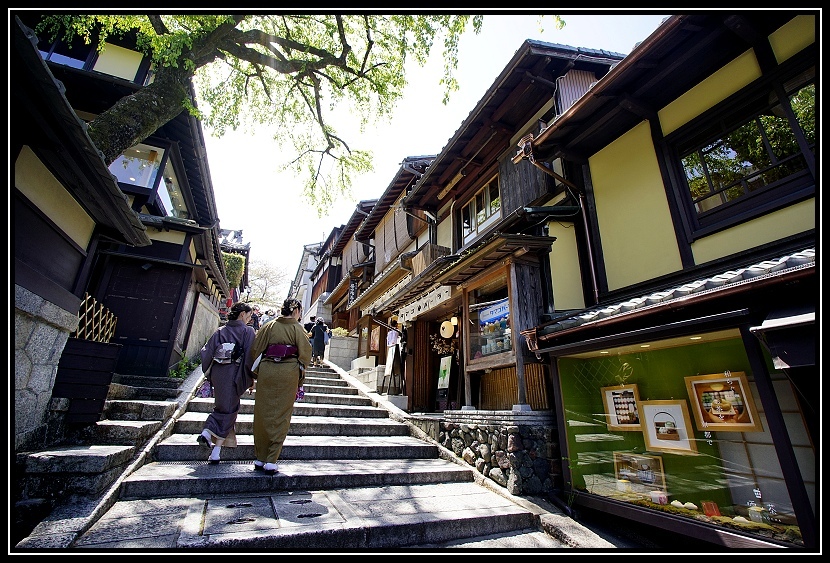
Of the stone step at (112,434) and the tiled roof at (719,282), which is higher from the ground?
the tiled roof at (719,282)

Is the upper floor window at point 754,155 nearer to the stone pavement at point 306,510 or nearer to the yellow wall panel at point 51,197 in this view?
the stone pavement at point 306,510

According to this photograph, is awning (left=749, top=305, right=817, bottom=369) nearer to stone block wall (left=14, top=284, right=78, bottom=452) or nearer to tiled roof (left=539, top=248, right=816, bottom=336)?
tiled roof (left=539, top=248, right=816, bottom=336)

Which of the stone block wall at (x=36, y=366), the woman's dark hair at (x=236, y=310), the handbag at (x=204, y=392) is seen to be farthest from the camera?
the handbag at (x=204, y=392)

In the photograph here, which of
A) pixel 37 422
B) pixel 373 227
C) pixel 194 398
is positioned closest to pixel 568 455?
pixel 37 422

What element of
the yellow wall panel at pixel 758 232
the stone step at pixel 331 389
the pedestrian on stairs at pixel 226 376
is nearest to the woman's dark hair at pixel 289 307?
the pedestrian on stairs at pixel 226 376

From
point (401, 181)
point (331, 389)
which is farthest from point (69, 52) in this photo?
point (331, 389)

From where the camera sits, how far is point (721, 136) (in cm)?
527

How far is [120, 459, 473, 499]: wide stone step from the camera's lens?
13.3 ft

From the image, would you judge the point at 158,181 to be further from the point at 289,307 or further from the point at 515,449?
the point at 515,449

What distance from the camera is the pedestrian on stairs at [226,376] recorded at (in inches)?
204

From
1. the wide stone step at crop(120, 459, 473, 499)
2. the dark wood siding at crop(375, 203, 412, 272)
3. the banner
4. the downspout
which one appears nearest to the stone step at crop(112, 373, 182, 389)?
the wide stone step at crop(120, 459, 473, 499)

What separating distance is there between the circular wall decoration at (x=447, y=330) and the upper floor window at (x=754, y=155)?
6.02 metres
